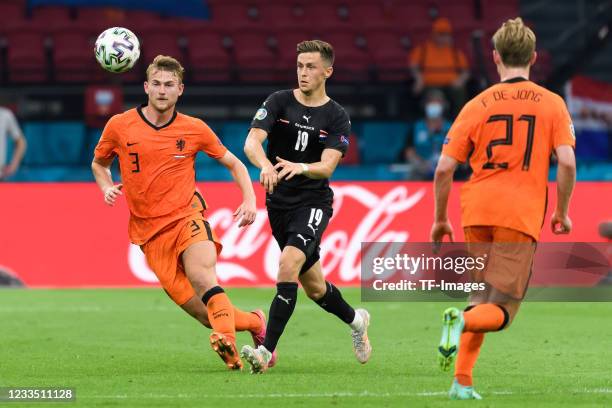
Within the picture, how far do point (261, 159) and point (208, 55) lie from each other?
47.5 ft

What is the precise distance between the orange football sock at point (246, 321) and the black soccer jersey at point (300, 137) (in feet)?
2.65

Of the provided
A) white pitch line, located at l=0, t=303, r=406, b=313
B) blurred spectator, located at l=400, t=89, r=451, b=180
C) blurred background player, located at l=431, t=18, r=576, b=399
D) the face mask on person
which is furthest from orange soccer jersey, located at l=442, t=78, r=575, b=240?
the face mask on person

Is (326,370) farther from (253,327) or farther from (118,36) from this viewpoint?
(118,36)

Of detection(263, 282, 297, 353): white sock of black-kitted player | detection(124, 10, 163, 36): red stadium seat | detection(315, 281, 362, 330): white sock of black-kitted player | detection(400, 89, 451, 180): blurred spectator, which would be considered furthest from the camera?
detection(124, 10, 163, 36): red stadium seat

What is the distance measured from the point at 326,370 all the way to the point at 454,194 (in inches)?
332

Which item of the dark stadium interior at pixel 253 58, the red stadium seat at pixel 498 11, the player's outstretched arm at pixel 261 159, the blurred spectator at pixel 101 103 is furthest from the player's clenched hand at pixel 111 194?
the red stadium seat at pixel 498 11

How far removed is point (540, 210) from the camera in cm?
765

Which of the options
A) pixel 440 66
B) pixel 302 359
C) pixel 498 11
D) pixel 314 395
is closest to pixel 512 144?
pixel 314 395

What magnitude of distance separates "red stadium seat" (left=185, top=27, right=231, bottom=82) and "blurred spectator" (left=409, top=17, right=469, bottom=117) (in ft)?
10.6

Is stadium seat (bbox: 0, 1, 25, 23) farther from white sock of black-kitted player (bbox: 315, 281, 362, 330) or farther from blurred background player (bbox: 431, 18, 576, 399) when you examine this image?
blurred background player (bbox: 431, 18, 576, 399)

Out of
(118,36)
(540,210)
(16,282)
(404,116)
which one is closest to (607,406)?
(540,210)

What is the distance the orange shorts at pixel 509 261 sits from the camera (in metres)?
7.54

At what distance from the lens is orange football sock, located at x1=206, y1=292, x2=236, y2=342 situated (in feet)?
30.4

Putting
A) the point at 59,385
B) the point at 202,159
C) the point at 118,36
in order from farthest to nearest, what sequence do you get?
the point at 202,159 → the point at 118,36 → the point at 59,385
